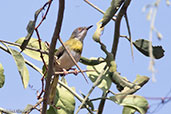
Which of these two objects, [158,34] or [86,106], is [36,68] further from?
[158,34]

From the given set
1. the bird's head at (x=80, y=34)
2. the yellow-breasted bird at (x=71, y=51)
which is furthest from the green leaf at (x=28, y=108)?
the bird's head at (x=80, y=34)

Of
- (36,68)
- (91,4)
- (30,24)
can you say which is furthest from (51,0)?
(36,68)

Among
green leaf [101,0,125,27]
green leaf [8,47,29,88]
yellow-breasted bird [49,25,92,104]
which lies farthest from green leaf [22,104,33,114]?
yellow-breasted bird [49,25,92,104]

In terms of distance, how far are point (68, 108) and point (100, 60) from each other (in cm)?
51

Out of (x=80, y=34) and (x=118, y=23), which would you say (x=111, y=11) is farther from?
(x=80, y=34)

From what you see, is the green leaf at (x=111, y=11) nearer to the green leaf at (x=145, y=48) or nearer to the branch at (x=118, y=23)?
the branch at (x=118, y=23)

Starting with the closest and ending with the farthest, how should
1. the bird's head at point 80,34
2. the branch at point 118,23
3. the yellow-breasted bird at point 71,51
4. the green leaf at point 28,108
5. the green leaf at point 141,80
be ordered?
the branch at point 118,23, the green leaf at point 141,80, the green leaf at point 28,108, the yellow-breasted bird at point 71,51, the bird's head at point 80,34

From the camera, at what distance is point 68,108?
1.86 m

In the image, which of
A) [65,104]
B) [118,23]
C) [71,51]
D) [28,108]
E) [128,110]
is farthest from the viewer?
[71,51]

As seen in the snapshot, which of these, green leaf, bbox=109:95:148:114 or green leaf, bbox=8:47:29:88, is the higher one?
green leaf, bbox=8:47:29:88

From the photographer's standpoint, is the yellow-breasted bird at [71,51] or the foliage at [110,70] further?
the yellow-breasted bird at [71,51]

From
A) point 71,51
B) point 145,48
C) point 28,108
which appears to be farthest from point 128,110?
point 71,51

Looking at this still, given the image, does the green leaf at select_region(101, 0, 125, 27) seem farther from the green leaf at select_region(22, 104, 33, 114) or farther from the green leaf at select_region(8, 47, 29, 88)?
the green leaf at select_region(22, 104, 33, 114)

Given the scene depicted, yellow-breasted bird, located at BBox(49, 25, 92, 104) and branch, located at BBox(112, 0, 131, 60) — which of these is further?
yellow-breasted bird, located at BBox(49, 25, 92, 104)
